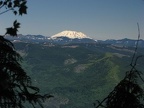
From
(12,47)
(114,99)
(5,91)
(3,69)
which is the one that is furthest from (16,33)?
(114,99)

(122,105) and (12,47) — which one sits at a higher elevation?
(12,47)

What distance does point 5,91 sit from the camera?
1034cm

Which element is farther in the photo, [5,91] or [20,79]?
[20,79]

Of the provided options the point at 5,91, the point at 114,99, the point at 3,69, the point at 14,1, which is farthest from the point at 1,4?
the point at 114,99

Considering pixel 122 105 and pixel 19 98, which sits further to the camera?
pixel 19 98

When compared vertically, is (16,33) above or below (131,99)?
above

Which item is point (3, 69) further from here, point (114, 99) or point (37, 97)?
point (114, 99)

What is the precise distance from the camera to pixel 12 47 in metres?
11.5

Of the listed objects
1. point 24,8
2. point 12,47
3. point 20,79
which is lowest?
point 20,79

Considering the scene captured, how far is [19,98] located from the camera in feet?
37.3

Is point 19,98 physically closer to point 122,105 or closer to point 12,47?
point 12,47

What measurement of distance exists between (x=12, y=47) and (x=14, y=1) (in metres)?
1.68

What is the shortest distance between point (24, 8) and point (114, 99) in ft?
14.9

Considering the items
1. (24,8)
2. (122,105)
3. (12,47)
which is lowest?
(122,105)
